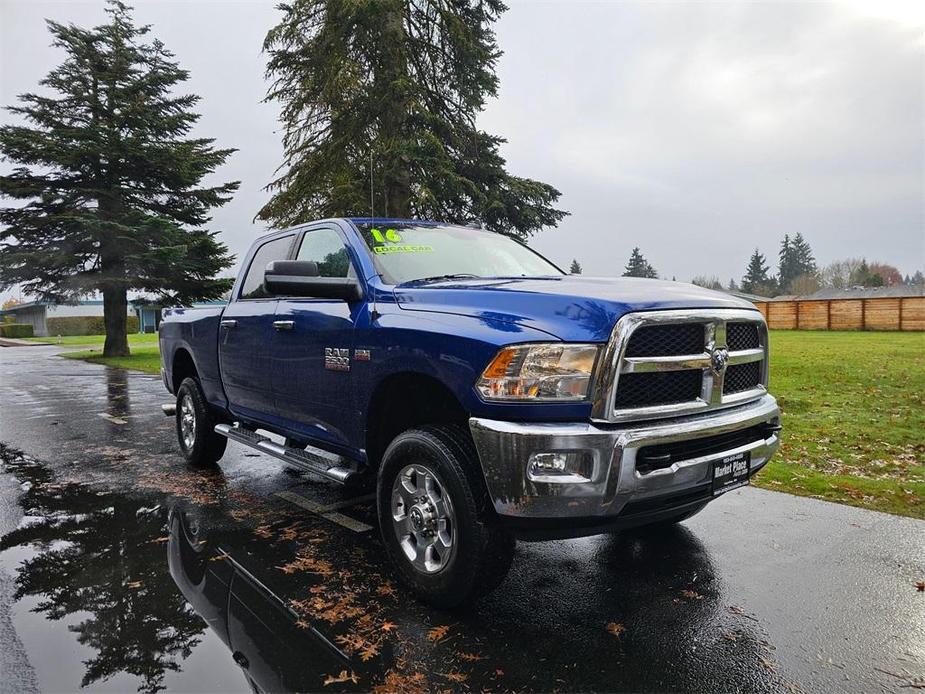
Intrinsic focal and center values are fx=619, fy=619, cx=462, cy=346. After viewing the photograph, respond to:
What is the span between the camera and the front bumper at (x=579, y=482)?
106 inches

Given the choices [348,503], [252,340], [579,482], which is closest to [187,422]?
[252,340]

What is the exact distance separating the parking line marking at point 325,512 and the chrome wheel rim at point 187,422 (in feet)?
4.96

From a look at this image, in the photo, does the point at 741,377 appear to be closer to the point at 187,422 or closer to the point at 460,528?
the point at 460,528

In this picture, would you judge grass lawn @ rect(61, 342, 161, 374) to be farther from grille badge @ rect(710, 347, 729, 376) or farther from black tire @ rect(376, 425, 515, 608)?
grille badge @ rect(710, 347, 729, 376)

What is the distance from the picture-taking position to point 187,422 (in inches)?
251

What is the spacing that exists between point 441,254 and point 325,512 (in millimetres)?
2193

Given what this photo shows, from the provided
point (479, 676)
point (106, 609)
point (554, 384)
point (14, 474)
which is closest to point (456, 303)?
point (554, 384)

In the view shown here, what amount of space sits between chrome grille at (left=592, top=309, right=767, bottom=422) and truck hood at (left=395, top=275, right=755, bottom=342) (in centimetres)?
7

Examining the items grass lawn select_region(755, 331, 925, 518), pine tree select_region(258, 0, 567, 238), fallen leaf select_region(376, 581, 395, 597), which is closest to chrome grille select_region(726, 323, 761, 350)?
fallen leaf select_region(376, 581, 395, 597)

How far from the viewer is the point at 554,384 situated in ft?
9.16

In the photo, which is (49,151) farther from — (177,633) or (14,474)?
(177,633)

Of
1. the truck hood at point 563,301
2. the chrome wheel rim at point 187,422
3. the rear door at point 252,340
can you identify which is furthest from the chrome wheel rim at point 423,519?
the chrome wheel rim at point 187,422

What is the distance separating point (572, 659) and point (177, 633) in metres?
1.89

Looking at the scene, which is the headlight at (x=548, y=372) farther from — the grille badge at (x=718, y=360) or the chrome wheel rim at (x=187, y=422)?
the chrome wheel rim at (x=187, y=422)
